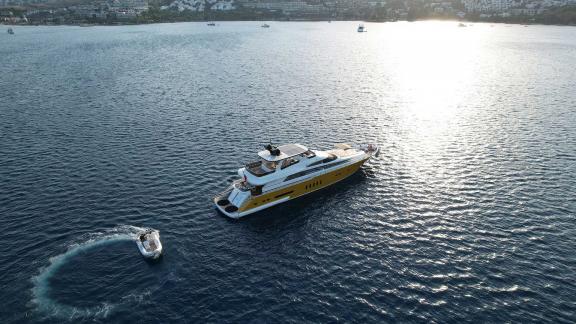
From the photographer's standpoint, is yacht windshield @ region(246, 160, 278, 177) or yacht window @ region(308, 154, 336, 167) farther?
yacht window @ region(308, 154, 336, 167)

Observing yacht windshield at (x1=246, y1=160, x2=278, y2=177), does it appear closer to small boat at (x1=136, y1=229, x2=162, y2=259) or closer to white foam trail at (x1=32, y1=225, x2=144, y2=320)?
small boat at (x1=136, y1=229, x2=162, y2=259)

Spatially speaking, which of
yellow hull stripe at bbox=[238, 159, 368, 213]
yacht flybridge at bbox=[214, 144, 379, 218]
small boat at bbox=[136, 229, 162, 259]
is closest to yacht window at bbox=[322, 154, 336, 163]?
yacht flybridge at bbox=[214, 144, 379, 218]

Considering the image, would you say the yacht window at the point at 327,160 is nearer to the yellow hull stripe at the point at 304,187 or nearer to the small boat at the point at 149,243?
the yellow hull stripe at the point at 304,187

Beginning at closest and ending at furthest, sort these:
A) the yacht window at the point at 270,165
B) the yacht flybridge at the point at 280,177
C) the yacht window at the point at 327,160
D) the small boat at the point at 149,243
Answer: the small boat at the point at 149,243, the yacht flybridge at the point at 280,177, the yacht window at the point at 270,165, the yacht window at the point at 327,160

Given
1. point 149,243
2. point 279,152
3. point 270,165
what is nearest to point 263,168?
point 270,165

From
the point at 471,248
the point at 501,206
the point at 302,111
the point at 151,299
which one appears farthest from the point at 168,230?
the point at 302,111

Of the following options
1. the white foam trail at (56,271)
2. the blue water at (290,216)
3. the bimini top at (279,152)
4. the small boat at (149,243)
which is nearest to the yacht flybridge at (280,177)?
the bimini top at (279,152)
